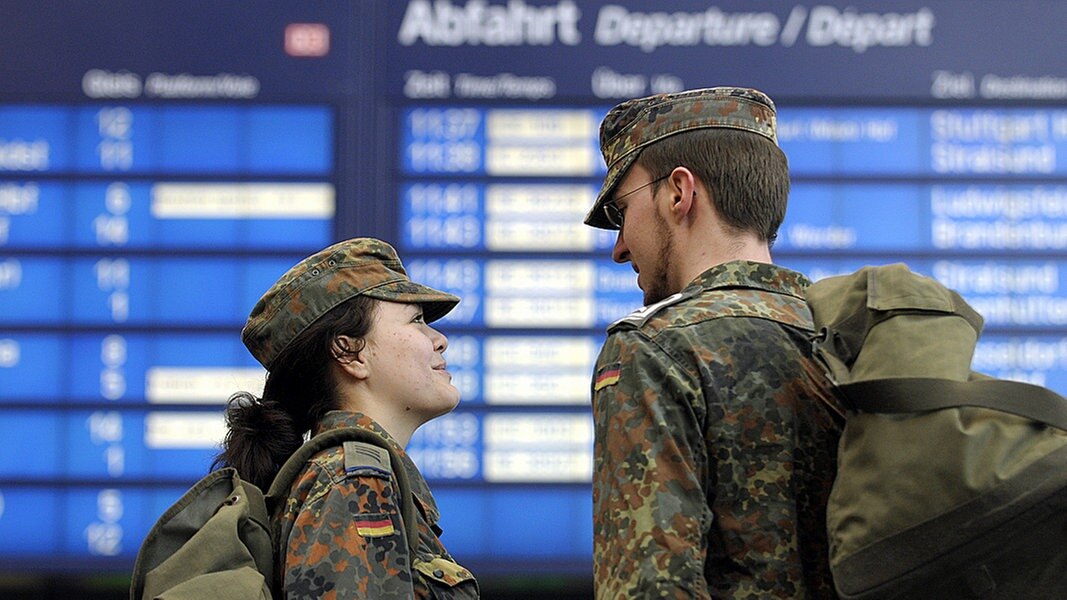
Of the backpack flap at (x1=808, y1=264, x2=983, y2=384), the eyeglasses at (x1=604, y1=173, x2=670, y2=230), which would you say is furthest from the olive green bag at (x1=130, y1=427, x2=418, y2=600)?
the backpack flap at (x1=808, y1=264, x2=983, y2=384)

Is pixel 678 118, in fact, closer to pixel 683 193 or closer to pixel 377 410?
pixel 683 193

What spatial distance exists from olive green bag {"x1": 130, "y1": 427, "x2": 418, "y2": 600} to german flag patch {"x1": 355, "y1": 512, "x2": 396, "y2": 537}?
0.08 m

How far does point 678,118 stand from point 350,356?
750 millimetres

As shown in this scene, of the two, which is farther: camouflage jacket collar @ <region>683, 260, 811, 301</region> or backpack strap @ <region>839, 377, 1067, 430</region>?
camouflage jacket collar @ <region>683, 260, 811, 301</region>

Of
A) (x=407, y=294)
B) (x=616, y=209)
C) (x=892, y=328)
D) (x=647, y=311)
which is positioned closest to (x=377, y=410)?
(x=407, y=294)

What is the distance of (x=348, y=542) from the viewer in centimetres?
172

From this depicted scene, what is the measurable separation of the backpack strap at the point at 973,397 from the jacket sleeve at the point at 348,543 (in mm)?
767

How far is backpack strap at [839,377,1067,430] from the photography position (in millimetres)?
1263

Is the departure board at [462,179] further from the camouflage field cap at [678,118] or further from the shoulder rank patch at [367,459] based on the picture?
the camouflage field cap at [678,118]

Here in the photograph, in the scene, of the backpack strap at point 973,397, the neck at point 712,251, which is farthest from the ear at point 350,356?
the backpack strap at point 973,397

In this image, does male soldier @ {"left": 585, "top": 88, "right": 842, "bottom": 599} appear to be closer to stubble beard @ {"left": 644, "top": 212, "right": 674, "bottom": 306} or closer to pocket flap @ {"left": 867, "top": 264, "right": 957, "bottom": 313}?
stubble beard @ {"left": 644, "top": 212, "right": 674, "bottom": 306}

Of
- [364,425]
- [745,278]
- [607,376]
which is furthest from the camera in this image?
Answer: [364,425]

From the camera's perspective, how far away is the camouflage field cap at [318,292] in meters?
2.08

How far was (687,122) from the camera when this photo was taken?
5.37 ft
